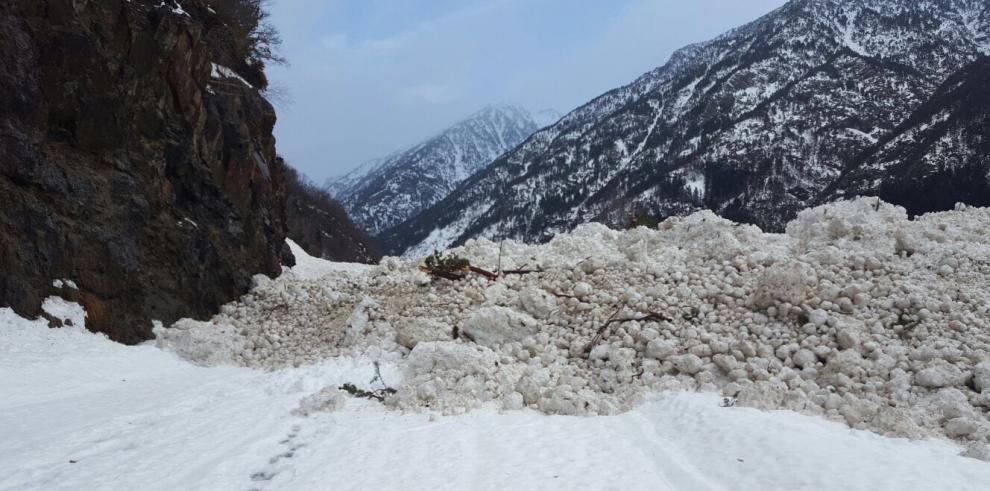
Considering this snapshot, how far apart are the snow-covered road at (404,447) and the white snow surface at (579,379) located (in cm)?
3

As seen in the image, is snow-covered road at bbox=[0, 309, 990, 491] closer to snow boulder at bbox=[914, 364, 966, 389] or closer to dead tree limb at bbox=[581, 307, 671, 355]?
snow boulder at bbox=[914, 364, 966, 389]

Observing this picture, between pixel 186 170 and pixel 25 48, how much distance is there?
146 inches

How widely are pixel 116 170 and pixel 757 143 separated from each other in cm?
15381

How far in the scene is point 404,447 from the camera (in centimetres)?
559

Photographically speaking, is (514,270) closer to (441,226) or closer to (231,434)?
(231,434)

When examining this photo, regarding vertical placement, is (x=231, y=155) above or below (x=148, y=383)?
above

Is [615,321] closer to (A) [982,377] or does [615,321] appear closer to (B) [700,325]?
(B) [700,325]

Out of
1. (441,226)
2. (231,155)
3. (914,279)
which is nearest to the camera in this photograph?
(914,279)

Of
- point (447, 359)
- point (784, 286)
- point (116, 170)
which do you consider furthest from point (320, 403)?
point (116, 170)

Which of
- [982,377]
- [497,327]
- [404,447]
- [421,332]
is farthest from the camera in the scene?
[421,332]

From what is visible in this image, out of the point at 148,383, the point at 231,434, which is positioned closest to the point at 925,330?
the point at 231,434

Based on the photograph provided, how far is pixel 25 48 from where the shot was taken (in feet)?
30.8

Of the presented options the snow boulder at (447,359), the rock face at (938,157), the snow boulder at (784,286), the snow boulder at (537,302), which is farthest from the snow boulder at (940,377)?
the rock face at (938,157)

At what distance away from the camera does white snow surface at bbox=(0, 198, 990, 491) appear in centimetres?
485
